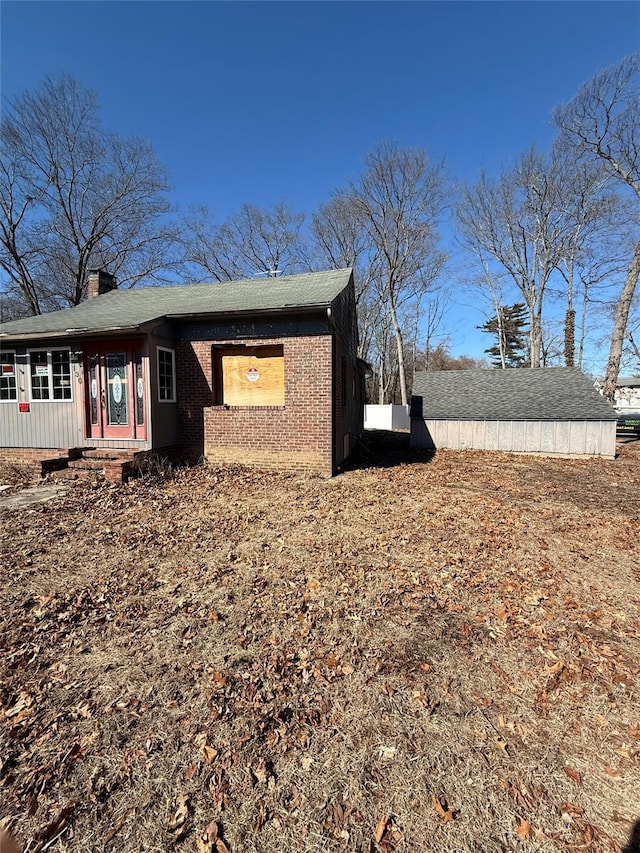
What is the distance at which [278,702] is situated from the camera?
250 centimetres

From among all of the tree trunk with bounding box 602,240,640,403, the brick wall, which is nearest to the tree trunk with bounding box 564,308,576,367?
the tree trunk with bounding box 602,240,640,403

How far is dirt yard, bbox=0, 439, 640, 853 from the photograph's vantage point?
1813mm

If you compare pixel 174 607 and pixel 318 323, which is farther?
pixel 318 323

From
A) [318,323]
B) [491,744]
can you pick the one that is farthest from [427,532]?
[318,323]

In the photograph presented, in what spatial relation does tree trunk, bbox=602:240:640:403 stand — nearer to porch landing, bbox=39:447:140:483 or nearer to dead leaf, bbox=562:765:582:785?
porch landing, bbox=39:447:140:483

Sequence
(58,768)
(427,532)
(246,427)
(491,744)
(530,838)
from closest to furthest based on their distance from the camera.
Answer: (530,838), (58,768), (491,744), (427,532), (246,427)

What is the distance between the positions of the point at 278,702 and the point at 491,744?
1263mm

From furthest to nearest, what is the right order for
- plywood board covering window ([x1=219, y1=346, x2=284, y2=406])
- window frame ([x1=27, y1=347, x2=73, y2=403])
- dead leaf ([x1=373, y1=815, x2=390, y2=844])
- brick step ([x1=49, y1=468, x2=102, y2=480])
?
window frame ([x1=27, y1=347, x2=73, y2=403]) < plywood board covering window ([x1=219, y1=346, x2=284, y2=406]) < brick step ([x1=49, y1=468, x2=102, y2=480]) < dead leaf ([x1=373, y1=815, x2=390, y2=844])

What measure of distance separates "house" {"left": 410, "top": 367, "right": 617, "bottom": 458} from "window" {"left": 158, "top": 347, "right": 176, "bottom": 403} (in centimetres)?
930

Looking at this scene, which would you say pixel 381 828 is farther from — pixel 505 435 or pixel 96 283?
pixel 96 283

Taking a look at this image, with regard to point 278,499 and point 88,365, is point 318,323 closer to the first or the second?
point 278,499

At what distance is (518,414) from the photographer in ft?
47.0

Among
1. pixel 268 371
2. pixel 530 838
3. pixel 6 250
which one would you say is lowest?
pixel 530 838

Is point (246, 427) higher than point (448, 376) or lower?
lower
